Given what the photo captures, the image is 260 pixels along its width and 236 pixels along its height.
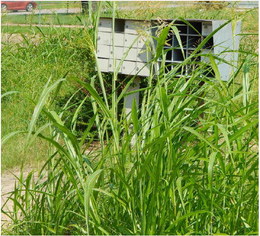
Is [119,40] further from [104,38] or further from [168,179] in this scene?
[168,179]

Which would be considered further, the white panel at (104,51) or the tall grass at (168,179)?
the white panel at (104,51)

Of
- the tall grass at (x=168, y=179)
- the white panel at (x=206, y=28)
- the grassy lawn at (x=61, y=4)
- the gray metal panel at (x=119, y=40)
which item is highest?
the grassy lawn at (x=61, y=4)

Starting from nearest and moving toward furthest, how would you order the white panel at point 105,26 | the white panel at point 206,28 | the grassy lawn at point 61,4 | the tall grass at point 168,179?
the tall grass at point 168,179, the white panel at point 206,28, the white panel at point 105,26, the grassy lawn at point 61,4

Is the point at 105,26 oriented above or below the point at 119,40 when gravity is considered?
above

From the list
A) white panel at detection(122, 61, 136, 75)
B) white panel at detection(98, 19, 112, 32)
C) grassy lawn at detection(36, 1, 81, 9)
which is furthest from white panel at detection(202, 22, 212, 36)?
grassy lawn at detection(36, 1, 81, 9)

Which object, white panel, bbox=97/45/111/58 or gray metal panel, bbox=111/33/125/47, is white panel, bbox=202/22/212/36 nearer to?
gray metal panel, bbox=111/33/125/47

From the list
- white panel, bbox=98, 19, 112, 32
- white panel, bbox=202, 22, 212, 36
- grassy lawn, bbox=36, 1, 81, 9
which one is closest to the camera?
white panel, bbox=202, 22, 212, 36

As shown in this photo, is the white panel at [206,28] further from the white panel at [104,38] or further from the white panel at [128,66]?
the white panel at [104,38]

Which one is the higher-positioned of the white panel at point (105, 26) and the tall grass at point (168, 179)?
the white panel at point (105, 26)

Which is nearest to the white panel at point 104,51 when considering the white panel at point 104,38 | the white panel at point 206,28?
the white panel at point 104,38

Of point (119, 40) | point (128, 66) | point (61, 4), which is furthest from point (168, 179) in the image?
point (61, 4)

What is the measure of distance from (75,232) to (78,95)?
150 inches

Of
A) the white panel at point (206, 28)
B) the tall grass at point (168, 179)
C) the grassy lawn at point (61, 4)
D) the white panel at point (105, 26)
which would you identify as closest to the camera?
the tall grass at point (168, 179)

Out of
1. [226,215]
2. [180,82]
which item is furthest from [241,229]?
[180,82]
